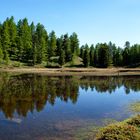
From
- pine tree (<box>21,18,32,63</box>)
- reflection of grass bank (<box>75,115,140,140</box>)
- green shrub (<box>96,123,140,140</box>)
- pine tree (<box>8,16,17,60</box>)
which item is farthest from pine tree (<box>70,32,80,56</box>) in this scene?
green shrub (<box>96,123,140,140</box>)

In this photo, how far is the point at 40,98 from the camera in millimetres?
39188

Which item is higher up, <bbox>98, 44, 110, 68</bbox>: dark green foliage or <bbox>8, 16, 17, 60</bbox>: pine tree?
<bbox>8, 16, 17, 60</bbox>: pine tree

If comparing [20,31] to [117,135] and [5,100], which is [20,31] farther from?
[117,135]

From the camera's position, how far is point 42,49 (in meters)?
133

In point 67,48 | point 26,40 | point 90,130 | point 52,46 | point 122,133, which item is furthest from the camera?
point 67,48

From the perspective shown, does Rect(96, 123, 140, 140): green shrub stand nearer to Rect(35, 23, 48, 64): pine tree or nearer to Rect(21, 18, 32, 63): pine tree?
Rect(35, 23, 48, 64): pine tree

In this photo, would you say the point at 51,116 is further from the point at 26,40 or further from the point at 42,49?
the point at 26,40

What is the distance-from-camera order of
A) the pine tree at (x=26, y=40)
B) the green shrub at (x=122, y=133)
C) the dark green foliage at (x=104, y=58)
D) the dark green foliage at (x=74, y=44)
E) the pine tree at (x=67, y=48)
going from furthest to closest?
1. the dark green foliage at (x=74, y=44)
2. the pine tree at (x=67, y=48)
3. the dark green foliage at (x=104, y=58)
4. the pine tree at (x=26, y=40)
5. the green shrub at (x=122, y=133)

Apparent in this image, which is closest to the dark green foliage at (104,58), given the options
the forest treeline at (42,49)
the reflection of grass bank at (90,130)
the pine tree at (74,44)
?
the forest treeline at (42,49)

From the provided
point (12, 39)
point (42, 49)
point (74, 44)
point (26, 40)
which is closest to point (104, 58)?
point (74, 44)

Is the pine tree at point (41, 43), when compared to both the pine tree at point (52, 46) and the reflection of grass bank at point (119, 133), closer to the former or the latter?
the pine tree at point (52, 46)

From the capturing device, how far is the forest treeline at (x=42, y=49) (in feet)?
418

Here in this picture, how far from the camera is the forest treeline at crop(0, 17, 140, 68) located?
127500mm

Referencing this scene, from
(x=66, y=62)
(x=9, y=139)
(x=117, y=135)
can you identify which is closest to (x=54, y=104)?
(x=9, y=139)
